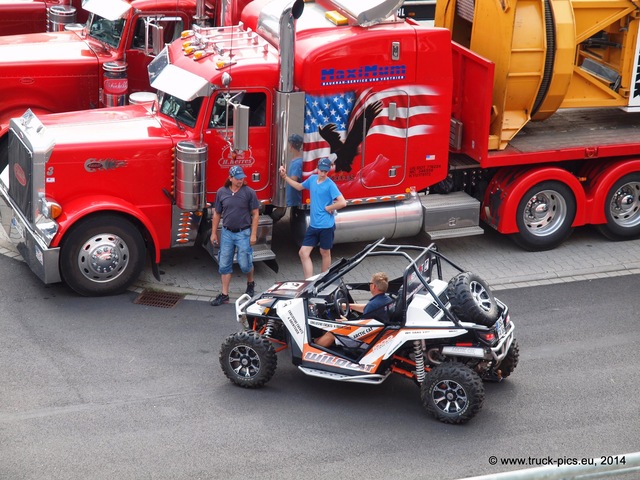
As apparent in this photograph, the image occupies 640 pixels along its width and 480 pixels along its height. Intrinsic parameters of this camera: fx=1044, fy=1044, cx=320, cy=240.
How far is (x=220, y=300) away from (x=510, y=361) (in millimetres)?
3566

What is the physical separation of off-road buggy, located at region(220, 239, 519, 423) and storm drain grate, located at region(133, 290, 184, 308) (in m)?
1.88

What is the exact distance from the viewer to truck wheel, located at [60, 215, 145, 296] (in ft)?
38.3

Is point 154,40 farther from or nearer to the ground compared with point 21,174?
farther from the ground

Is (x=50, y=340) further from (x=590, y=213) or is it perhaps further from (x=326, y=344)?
(x=590, y=213)

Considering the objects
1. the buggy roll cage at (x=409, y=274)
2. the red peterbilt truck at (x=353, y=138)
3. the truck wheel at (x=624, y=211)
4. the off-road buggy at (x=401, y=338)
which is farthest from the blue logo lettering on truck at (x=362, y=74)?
the truck wheel at (x=624, y=211)

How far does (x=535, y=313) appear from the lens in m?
11.9

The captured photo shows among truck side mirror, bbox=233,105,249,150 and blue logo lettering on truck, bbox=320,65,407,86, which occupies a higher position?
blue logo lettering on truck, bbox=320,65,407,86

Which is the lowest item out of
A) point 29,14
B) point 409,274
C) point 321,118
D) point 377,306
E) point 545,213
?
point 545,213

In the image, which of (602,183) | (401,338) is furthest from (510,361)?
(602,183)

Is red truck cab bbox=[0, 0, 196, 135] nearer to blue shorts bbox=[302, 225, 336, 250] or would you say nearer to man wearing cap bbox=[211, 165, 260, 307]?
man wearing cap bbox=[211, 165, 260, 307]

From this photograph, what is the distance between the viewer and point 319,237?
40.0 ft

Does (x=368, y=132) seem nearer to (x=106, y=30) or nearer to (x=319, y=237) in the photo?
(x=319, y=237)

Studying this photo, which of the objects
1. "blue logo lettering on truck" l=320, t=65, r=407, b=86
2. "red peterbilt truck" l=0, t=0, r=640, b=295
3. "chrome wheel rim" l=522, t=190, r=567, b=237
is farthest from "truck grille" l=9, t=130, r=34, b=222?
"chrome wheel rim" l=522, t=190, r=567, b=237

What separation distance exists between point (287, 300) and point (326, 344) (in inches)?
22.8
